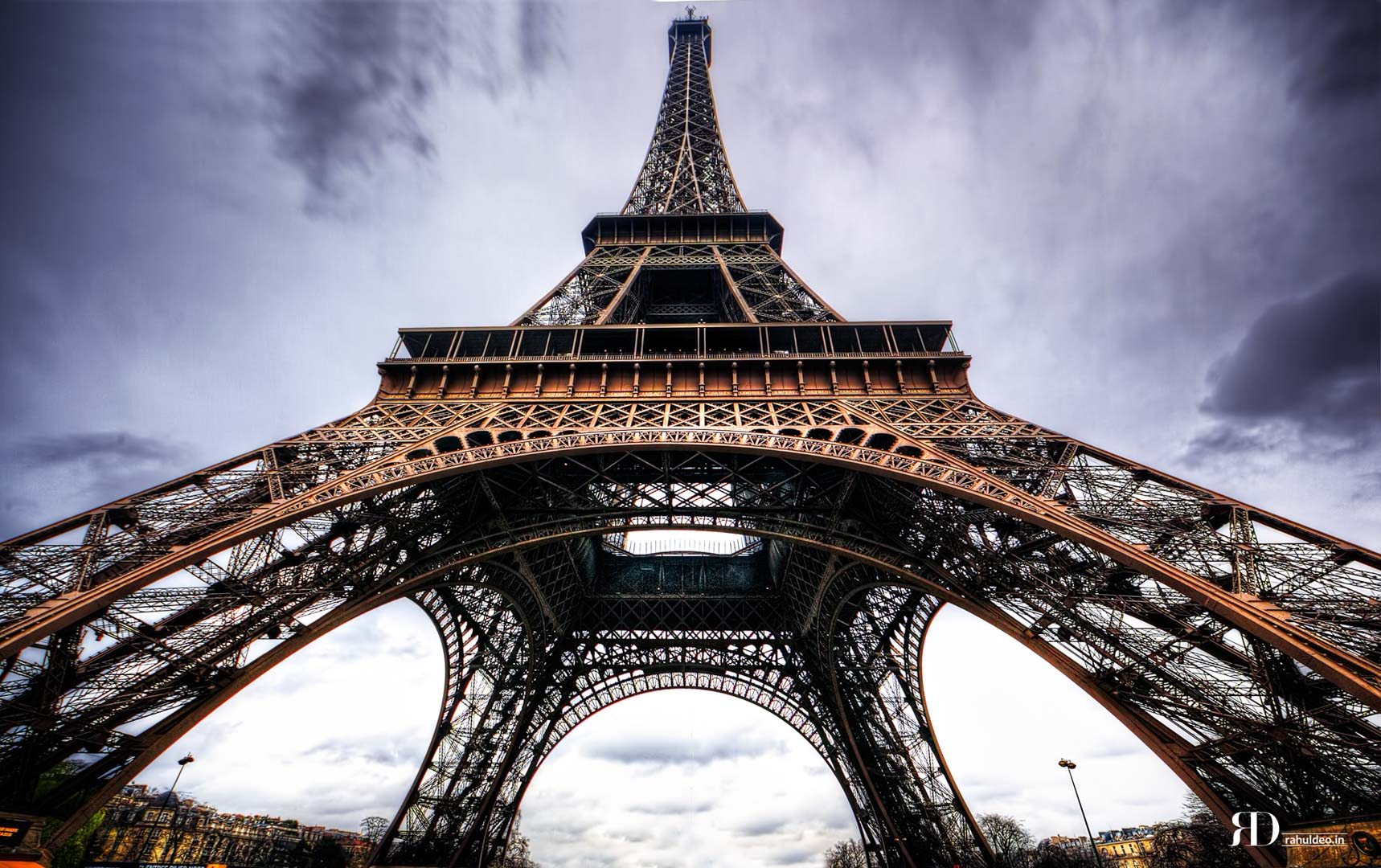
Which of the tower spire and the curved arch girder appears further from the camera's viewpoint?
the tower spire

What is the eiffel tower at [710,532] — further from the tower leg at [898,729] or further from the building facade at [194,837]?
the building facade at [194,837]

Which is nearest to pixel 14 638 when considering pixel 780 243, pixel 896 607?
pixel 896 607

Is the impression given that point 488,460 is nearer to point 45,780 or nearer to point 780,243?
point 780,243

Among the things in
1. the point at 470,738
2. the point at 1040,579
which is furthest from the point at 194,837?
the point at 1040,579

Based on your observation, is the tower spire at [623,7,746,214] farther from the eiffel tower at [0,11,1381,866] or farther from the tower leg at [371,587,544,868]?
the tower leg at [371,587,544,868]

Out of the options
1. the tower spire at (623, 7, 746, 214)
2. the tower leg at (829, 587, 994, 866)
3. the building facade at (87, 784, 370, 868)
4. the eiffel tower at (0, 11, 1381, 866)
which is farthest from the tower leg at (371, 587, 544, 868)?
the building facade at (87, 784, 370, 868)

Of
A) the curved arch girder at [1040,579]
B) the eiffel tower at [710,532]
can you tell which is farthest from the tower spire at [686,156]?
the curved arch girder at [1040,579]
